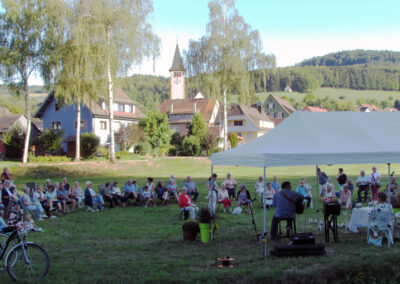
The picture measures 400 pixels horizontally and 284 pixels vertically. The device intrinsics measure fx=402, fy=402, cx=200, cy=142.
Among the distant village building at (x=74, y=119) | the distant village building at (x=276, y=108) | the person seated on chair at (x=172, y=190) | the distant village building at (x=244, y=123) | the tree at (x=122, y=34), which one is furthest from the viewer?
the distant village building at (x=276, y=108)

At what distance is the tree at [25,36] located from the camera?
98.4 feet

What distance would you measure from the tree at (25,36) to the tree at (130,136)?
44.9 ft

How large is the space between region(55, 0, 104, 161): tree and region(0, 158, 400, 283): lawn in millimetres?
17605

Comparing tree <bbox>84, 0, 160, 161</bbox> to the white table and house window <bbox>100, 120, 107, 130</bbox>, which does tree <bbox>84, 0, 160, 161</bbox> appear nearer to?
house window <bbox>100, 120, 107, 130</bbox>

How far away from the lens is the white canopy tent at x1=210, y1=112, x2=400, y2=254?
8102mm

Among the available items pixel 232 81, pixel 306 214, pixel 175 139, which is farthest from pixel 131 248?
pixel 175 139

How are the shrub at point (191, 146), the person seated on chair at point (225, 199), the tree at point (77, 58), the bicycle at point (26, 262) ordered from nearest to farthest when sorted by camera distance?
1. the bicycle at point (26, 262)
2. the person seated on chair at point (225, 199)
3. the tree at point (77, 58)
4. the shrub at point (191, 146)

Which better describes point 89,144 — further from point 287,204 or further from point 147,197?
point 287,204

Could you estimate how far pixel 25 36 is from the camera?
3061cm

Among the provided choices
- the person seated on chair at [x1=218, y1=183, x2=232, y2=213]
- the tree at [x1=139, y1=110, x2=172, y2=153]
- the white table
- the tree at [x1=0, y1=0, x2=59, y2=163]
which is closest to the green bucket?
the white table

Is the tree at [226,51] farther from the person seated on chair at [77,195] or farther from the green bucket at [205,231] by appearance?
the green bucket at [205,231]

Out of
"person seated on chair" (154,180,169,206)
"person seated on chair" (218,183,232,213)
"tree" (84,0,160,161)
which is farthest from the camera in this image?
"tree" (84,0,160,161)

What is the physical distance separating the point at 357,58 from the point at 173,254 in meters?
184

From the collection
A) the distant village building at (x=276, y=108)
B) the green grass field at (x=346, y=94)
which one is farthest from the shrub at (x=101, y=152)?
the green grass field at (x=346, y=94)
